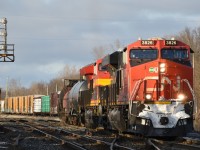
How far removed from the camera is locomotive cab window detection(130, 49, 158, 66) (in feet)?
55.2

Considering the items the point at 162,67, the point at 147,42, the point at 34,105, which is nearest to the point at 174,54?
the point at 162,67

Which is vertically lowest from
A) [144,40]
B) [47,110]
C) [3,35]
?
[47,110]

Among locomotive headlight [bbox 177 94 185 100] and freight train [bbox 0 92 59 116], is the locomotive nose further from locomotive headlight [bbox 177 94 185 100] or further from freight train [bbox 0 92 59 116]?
freight train [bbox 0 92 59 116]

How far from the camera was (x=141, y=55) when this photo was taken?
1695cm

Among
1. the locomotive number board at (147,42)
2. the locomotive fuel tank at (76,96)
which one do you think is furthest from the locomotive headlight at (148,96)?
the locomotive fuel tank at (76,96)

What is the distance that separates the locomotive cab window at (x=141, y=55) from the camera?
663 inches

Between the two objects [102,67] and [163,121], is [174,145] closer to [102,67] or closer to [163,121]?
[163,121]

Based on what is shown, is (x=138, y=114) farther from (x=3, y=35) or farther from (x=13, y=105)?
(x=13, y=105)

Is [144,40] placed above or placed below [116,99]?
above

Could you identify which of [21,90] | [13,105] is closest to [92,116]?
[13,105]

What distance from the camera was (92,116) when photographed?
24.1 metres

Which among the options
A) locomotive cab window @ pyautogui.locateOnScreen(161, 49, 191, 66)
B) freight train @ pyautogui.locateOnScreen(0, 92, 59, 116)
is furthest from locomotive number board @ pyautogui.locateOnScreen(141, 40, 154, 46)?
freight train @ pyautogui.locateOnScreen(0, 92, 59, 116)

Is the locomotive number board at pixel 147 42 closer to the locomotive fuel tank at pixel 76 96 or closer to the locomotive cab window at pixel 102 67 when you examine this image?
the locomotive cab window at pixel 102 67

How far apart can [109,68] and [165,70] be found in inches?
203
